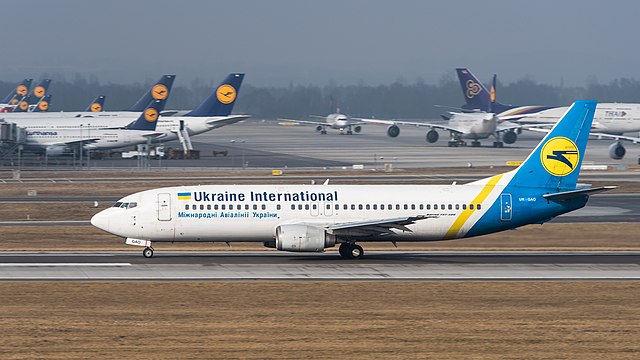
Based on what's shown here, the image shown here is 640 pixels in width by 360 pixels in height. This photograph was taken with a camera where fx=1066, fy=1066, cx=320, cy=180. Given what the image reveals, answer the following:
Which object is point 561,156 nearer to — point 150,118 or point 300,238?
point 300,238

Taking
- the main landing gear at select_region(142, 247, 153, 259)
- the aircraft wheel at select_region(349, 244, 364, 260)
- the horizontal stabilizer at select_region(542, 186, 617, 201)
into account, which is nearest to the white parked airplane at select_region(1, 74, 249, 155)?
the main landing gear at select_region(142, 247, 153, 259)

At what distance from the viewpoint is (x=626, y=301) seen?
37.2 m

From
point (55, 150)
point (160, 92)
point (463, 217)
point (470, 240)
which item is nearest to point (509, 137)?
point (160, 92)

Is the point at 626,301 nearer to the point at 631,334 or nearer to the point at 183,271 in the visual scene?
the point at 631,334

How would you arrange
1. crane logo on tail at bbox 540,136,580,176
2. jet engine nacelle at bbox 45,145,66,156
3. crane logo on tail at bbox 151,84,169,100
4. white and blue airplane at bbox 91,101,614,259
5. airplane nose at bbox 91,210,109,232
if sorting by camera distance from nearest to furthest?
white and blue airplane at bbox 91,101,614,259 → airplane nose at bbox 91,210,109,232 → crane logo on tail at bbox 540,136,580,176 → jet engine nacelle at bbox 45,145,66,156 → crane logo on tail at bbox 151,84,169,100

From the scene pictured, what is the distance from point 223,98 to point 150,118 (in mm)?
14199

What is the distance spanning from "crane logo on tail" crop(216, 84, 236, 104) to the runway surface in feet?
296

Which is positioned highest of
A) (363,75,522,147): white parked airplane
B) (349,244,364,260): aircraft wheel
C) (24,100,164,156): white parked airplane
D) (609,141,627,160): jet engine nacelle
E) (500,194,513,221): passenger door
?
A: (363,75,522,147): white parked airplane

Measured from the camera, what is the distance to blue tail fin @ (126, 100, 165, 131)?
129125 mm

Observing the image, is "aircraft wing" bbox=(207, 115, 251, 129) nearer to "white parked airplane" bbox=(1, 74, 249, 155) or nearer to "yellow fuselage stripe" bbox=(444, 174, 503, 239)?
"white parked airplane" bbox=(1, 74, 249, 155)

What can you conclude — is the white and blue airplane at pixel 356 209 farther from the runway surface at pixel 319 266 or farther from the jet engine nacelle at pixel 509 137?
the jet engine nacelle at pixel 509 137

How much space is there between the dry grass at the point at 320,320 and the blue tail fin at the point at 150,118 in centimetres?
9028

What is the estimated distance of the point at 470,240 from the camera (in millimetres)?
56469

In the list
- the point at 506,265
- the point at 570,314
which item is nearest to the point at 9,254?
the point at 506,265
